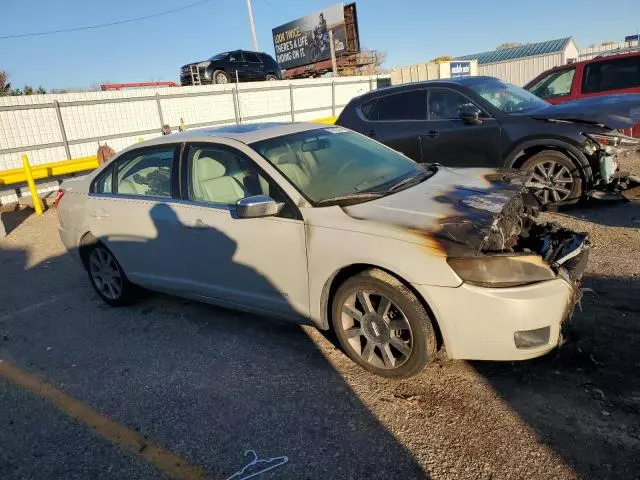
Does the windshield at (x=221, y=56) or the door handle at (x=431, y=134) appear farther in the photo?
the windshield at (x=221, y=56)

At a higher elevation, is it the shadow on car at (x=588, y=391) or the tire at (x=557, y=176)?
the tire at (x=557, y=176)

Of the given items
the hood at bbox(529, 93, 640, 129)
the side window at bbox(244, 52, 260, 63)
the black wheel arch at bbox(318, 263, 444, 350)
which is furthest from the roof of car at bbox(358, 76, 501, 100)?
the side window at bbox(244, 52, 260, 63)

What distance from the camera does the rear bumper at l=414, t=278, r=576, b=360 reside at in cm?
265

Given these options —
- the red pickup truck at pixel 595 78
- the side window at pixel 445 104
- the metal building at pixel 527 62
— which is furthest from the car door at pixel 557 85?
the metal building at pixel 527 62

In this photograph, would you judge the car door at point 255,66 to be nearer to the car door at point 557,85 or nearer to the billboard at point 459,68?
the billboard at point 459,68

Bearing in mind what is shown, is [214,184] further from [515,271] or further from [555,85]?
[555,85]

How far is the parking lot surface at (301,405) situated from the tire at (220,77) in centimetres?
1819

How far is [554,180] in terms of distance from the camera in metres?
6.00

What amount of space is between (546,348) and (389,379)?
96cm

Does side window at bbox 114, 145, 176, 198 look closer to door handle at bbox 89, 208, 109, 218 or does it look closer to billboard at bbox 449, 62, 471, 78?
door handle at bbox 89, 208, 109, 218

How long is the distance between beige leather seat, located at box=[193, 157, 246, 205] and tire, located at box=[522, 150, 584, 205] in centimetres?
383

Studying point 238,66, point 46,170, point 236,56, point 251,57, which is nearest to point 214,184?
point 46,170

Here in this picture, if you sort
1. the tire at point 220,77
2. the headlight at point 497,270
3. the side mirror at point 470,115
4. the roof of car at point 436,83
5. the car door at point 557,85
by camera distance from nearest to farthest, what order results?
1. the headlight at point 497,270
2. the side mirror at point 470,115
3. the roof of car at point 436,83
4. the car door at point 557,85
5. the tire at point 220,77

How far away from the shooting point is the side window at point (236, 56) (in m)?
21.0
